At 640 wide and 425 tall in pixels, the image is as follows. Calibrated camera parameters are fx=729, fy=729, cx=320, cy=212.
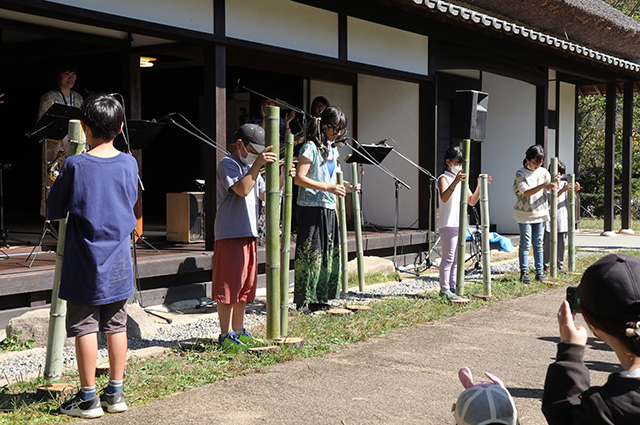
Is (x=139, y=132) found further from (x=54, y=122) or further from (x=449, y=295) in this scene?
(x=449, y=295)

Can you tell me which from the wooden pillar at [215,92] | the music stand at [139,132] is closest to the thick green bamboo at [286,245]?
the music stand at [139,132]

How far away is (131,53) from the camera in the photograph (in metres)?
8.09

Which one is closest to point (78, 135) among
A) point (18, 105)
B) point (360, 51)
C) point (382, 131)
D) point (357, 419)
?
point (357, 419)

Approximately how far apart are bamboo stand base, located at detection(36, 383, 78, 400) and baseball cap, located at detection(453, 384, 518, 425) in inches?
92.1

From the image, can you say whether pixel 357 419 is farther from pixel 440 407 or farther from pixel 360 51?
pixel 360 51

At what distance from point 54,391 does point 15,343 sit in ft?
4.96

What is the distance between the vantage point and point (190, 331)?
5.70 metres

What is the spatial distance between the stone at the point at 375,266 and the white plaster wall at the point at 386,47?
243 cm

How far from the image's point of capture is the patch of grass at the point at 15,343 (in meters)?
5.00

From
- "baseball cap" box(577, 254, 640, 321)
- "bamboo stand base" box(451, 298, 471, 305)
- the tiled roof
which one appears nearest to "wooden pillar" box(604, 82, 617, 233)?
the tiled roof

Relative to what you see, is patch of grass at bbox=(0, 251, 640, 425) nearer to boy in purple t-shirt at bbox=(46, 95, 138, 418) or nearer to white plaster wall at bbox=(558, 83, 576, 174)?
boy in purple t-shirt at bbox=(46, 95, 138, 418)

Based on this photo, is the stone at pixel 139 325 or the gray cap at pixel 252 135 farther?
the stone at pixel 139 325

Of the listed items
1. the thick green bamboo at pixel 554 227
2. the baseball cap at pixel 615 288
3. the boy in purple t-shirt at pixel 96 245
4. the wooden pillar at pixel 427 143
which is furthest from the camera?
the wooden pillar at pixel 427 143

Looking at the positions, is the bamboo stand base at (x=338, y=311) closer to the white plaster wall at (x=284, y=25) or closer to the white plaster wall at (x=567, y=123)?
the white plaster wall at (x=284, y=25)
